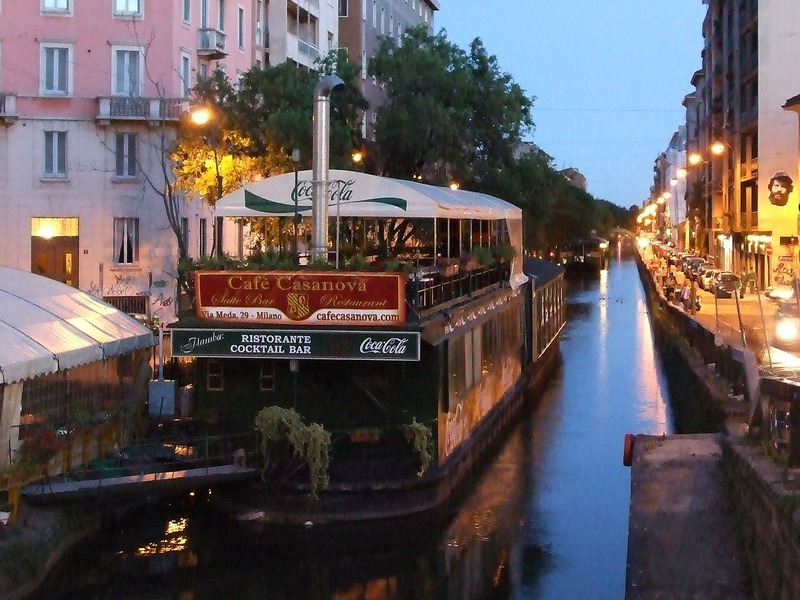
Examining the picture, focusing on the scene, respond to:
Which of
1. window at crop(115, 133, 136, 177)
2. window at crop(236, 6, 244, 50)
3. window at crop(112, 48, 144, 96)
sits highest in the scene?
window at crop(236, 6, 244, 50)

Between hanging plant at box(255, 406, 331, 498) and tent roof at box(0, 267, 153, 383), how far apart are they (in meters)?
3.44

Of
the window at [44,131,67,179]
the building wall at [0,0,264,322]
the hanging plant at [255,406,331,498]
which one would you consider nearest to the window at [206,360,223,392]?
the hanging plant at [255,406,331,498]

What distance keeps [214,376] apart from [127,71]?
2302cm

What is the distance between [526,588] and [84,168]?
1073 inches

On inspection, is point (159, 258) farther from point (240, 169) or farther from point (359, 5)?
point (359, 5)

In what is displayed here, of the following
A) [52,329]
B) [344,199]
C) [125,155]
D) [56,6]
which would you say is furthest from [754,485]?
[56,6]

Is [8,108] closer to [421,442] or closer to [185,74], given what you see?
[185,74]

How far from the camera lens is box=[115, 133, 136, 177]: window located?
41031 millimetres

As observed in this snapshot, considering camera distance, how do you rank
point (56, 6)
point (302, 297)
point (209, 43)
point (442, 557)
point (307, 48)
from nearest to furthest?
1. point (442, 557)
2. point (302, 297)
3. point (56, 6)
4. point (209, 43)
5. point (307, 48)

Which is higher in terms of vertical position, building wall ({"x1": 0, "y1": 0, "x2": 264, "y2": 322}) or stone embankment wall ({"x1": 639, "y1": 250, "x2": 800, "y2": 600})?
building wall ({"x1": 0, "y1": 0, "x2": 264, "y2": 322})

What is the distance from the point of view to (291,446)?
19797mm

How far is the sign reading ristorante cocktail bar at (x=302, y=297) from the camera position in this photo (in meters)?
19.7

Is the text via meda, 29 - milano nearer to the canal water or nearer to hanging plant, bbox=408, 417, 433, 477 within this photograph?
hanging plant, bbox=408, 417, 433, 477

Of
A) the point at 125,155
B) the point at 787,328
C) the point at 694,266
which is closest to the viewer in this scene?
the point at 787,328
